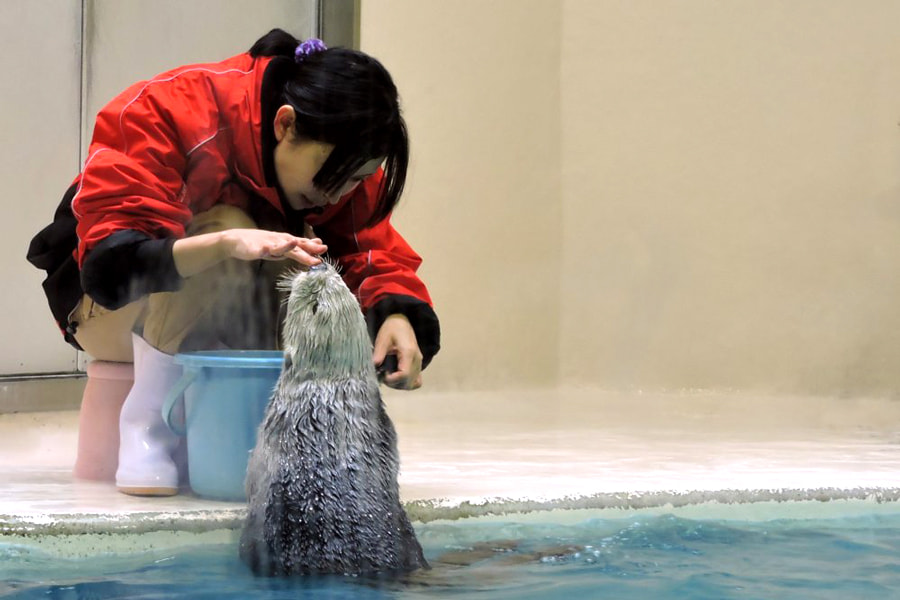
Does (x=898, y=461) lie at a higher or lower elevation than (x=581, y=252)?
lower

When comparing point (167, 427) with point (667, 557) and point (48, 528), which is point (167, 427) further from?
point (667, 557)

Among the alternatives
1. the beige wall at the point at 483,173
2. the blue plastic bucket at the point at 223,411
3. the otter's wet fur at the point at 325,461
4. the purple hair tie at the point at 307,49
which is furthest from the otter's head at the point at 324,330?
the beige wall at the point at 483,173

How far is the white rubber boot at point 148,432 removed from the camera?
260 centimetres

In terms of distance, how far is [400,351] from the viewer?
267 cm

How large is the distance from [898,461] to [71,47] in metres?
3.46

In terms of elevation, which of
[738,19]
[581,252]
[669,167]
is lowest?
[581,252]

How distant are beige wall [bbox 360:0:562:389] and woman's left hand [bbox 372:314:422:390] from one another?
248cm

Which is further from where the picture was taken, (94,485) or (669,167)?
(669,167)

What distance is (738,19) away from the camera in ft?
17.6

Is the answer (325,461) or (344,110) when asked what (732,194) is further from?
(325,461)

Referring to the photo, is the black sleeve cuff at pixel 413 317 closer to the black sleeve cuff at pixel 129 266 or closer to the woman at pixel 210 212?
the woman at pixel 210 212

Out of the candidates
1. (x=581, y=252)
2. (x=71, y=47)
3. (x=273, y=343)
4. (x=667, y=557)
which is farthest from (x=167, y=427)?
(x=581, y=252)

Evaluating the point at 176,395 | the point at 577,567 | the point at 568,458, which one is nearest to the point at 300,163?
the point at 176,395

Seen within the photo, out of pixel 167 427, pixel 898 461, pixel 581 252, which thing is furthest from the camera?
pixel 581 252
